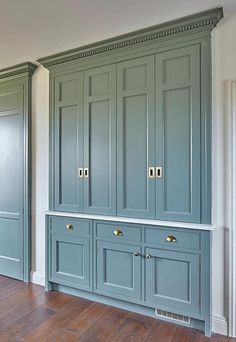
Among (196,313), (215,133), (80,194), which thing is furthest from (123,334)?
(215,133)

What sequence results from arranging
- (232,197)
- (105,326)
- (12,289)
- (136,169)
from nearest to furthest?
(232,197) → (105,326) → (136,169) → (12,289)

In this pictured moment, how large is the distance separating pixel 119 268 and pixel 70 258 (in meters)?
0.58

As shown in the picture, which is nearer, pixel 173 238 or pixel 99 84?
pixel 173 238

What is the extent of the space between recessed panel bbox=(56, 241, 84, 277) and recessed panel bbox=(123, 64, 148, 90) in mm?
1668

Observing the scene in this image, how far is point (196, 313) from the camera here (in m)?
2.12

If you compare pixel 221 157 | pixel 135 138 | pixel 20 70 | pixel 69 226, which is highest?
pixel 20 70

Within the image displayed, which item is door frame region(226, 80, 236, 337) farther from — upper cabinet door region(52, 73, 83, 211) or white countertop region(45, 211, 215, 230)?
upper cabinet door region(52, 73, 83, 211)

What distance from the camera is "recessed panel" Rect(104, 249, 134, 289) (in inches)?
95.4

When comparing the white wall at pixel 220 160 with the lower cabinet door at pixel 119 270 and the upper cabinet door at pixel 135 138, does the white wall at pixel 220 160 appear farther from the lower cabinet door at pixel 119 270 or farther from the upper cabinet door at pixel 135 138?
the lower cabinet door at pixel 119 270

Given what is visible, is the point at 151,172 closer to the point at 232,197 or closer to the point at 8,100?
the point at 232,197

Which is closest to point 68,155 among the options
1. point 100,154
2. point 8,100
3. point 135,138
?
point 100,154

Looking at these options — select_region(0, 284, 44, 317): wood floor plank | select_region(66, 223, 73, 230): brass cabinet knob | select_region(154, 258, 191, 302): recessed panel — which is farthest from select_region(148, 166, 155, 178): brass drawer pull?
select_region(0, 284, 44, 317): wood floor plank

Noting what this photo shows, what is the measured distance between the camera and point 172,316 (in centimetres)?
227

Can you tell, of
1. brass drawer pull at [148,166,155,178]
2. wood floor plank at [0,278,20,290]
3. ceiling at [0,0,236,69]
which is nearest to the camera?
ceiling at [0,0,236,69]
